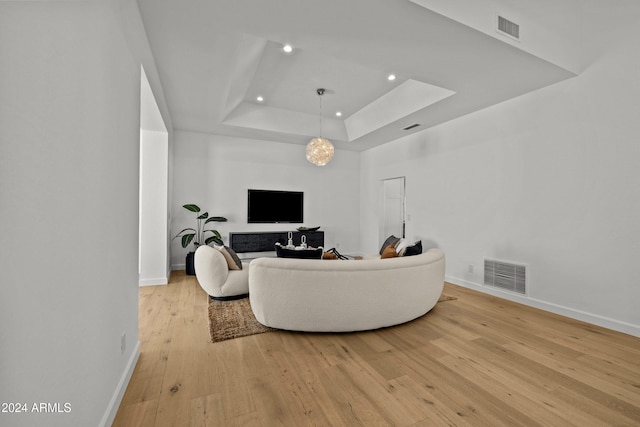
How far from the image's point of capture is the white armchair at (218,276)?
3486 millimetres

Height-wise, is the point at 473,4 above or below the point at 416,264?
above

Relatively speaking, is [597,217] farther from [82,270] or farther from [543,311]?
[82,270]

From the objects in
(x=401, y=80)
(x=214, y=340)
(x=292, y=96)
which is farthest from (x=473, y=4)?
(x=214, y=340)

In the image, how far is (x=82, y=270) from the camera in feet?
4.19

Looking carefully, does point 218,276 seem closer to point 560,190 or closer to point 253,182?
point 253,182

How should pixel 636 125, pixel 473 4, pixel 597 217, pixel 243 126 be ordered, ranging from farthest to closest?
pixel 243 126 < pixel 597 217 < pixel 636 125 < pixel 473 4

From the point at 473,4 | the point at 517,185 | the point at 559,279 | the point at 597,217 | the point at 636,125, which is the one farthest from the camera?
the point at 517,185

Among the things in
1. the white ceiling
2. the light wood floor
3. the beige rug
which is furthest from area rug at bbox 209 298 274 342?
the white ceiling

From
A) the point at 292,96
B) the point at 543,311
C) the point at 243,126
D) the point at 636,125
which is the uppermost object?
the point at 292,96

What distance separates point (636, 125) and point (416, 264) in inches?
105

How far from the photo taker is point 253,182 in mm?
6297

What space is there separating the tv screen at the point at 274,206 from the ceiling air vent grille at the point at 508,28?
189 inches

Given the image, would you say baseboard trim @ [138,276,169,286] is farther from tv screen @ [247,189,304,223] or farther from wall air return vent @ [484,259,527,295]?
wall air return vent @ [484,259,527,295]

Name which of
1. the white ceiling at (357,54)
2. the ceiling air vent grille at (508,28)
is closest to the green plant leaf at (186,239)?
the white ceiling at (357,54)
